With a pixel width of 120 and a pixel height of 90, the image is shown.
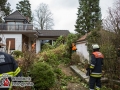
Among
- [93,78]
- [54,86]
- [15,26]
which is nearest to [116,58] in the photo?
[93,78]

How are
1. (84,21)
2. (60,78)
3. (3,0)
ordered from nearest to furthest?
(60,78) < (84,21) < (3,0)

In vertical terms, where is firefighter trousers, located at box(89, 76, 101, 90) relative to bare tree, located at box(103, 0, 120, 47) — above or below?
below

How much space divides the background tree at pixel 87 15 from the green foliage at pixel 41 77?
2358 cm

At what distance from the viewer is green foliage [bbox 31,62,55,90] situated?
6.11 m

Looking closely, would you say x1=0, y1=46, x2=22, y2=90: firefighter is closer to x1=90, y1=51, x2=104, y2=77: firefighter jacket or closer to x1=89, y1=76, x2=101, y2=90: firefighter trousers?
x1=90, y1=51, x2=104, y2=77: firefighter jacket

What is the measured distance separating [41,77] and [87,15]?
25568mm

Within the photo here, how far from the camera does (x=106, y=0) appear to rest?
38.8 feet

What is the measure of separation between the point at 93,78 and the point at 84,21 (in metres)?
24.5

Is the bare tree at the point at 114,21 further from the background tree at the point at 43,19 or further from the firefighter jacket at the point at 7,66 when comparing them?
the background tree at the point at 43,19

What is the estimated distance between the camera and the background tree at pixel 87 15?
29641 millimetres

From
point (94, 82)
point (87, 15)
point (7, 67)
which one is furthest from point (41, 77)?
point (87, 15)

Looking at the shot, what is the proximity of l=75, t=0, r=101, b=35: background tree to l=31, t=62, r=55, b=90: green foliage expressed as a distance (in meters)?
23.6

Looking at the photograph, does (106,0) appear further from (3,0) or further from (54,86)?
(3,0)

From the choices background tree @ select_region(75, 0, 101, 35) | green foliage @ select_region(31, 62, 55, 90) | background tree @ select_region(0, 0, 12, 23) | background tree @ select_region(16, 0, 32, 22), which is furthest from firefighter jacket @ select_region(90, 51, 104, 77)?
background tree @ select_region(16, 0, 32, 22)
